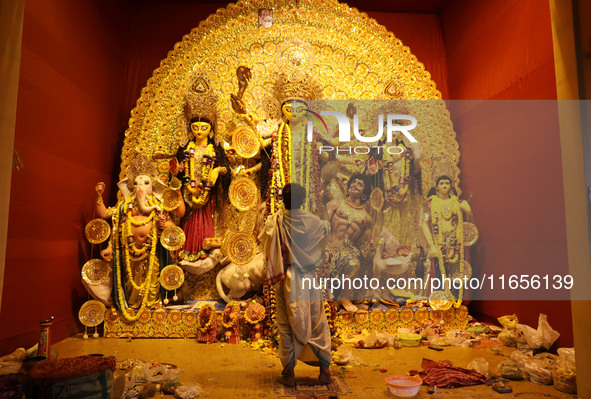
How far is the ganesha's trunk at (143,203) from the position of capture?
5184 mm

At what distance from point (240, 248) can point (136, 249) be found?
1.31 meters

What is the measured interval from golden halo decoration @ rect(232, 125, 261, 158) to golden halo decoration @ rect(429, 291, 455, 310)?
10.2 feet

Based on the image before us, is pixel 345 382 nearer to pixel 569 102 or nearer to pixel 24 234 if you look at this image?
pixel 569 102

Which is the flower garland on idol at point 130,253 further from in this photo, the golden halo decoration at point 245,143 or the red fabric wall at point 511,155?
the red fabric wall at point 511,155

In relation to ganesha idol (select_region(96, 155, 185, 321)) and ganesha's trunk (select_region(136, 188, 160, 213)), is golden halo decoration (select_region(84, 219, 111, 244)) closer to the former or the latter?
ganesha idol (select_region(96, 155, 185, 321))

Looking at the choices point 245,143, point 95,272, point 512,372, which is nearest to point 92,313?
point 95,272

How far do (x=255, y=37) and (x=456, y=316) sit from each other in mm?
5112

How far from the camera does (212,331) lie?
486 centimetres

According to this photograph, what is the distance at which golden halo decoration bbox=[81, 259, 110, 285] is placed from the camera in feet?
16.3

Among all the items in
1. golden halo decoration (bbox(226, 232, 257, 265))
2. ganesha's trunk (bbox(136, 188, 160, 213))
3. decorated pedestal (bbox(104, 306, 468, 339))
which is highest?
ganesha's trunk (bbox(136, 188, 160, 213))

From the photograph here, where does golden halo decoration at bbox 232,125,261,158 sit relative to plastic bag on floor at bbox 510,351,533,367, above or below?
above

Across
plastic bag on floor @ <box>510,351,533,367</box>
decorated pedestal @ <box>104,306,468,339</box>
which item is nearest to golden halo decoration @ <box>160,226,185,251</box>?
decorated pedestal @ <box>104,306,468,339</box>

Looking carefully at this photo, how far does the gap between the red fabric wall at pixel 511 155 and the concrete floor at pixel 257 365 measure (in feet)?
3.82

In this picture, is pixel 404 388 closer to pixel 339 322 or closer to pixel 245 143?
pixel 339 322
